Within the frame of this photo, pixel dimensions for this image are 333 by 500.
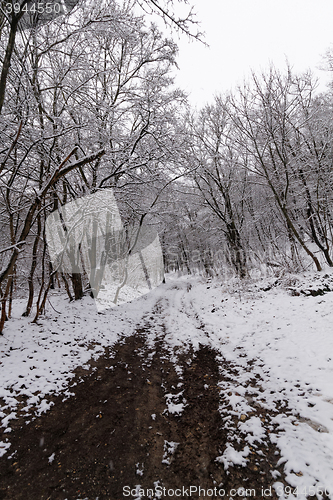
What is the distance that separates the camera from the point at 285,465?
93.1 inches

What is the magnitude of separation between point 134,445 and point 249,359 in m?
2.88

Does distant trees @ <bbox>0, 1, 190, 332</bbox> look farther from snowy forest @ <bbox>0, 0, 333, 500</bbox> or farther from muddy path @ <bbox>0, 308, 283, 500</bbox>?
muddy path @ <bbox>0, 308, 283, 500</bbox>

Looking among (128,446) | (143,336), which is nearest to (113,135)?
(143,336)

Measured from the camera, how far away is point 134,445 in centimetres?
293

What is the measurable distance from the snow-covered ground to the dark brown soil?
0.16 meters

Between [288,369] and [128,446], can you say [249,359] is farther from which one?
[128,446]

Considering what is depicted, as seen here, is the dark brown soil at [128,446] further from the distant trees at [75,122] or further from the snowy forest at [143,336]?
the distant trees at [75,122]

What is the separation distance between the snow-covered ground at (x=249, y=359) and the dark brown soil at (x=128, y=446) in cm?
16

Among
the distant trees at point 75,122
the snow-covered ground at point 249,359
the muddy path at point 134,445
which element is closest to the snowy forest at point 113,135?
the distant trees at point 75,122

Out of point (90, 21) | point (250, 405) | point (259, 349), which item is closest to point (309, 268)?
point (259, 349)

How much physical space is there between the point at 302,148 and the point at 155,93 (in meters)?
7.28

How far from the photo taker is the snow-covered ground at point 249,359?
8.52 feet

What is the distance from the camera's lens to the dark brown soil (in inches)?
93.0

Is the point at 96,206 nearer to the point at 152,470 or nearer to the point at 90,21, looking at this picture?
the point at 90,21
